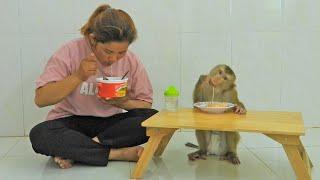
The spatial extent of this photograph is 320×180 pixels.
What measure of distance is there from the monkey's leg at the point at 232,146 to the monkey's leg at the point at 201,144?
8cm

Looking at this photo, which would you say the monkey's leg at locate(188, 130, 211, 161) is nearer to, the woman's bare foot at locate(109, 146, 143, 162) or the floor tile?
the woman's bare foot at locate(109, 146, 143, 162)

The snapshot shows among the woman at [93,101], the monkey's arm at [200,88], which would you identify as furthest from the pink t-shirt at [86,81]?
the monkey's arm at [200,88]

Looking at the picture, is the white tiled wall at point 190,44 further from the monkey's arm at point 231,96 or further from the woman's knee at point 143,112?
the monkey's arm at point 231,96

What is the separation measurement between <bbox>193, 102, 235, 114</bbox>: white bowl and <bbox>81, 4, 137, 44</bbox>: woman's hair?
0.35 metres

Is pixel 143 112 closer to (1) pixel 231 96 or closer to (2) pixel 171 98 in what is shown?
(2) pixel 171 98

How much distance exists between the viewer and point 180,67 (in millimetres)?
2004

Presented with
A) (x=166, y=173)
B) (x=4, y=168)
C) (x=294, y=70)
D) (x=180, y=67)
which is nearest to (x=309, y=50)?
(x=294, y=70)

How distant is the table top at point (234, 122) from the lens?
1.18 m

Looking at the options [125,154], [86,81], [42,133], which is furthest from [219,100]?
[42,133]

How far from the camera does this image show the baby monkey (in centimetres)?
143

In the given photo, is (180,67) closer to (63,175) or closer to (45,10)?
(45,10)

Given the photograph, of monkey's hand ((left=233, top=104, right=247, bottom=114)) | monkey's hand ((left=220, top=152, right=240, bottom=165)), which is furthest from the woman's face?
monkey's hand ((left=220, top=152, right=240, bottom=165))

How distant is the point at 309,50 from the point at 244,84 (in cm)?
37

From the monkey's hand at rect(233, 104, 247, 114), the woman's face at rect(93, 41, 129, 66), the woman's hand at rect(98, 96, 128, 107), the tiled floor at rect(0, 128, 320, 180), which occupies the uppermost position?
the woman's face at rect(93, 41, 129, 66)
